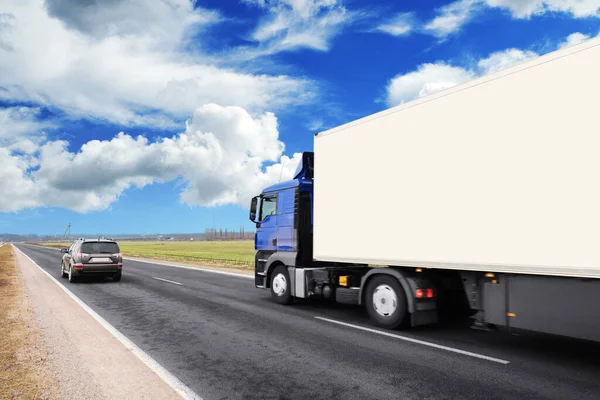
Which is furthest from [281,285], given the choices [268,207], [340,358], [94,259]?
[94,259]

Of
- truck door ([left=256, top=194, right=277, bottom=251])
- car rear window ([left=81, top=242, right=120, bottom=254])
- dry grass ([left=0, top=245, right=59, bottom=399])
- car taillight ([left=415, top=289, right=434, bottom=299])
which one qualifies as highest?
truck door ([left=256, top=194, right=277, bottom=251])

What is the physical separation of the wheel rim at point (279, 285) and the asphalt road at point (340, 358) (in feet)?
2.59

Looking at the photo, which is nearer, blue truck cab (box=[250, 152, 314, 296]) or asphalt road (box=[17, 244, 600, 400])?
asphalt road (box=[17, 244, 600, 400])

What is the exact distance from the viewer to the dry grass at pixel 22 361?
4473 mm

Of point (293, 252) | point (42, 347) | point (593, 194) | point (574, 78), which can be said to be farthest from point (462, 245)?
point (42, 347)

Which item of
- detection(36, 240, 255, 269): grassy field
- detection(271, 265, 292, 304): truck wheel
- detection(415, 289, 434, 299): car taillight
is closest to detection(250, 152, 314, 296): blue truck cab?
detection(271, 265, 292, 304): truck wheel

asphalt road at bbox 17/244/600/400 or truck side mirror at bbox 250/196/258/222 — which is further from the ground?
truck side mirror at bbox 250/196/258/222

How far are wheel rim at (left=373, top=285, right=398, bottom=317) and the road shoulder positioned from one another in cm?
417

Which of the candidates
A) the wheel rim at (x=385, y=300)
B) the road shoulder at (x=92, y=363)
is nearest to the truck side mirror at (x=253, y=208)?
the road shoulder at (x=92, y=363)

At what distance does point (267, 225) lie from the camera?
36.4ft

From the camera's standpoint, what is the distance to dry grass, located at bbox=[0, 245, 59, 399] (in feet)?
14.7

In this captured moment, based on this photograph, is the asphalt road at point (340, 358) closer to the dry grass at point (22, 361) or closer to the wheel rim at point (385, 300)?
the wheel rim at point (385, 300)

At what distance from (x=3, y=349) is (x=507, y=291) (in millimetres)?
7418

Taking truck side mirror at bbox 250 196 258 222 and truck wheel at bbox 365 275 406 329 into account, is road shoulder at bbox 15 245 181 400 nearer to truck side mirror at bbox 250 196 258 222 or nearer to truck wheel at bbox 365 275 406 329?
truck wheel at bbox 365 275 406 329
